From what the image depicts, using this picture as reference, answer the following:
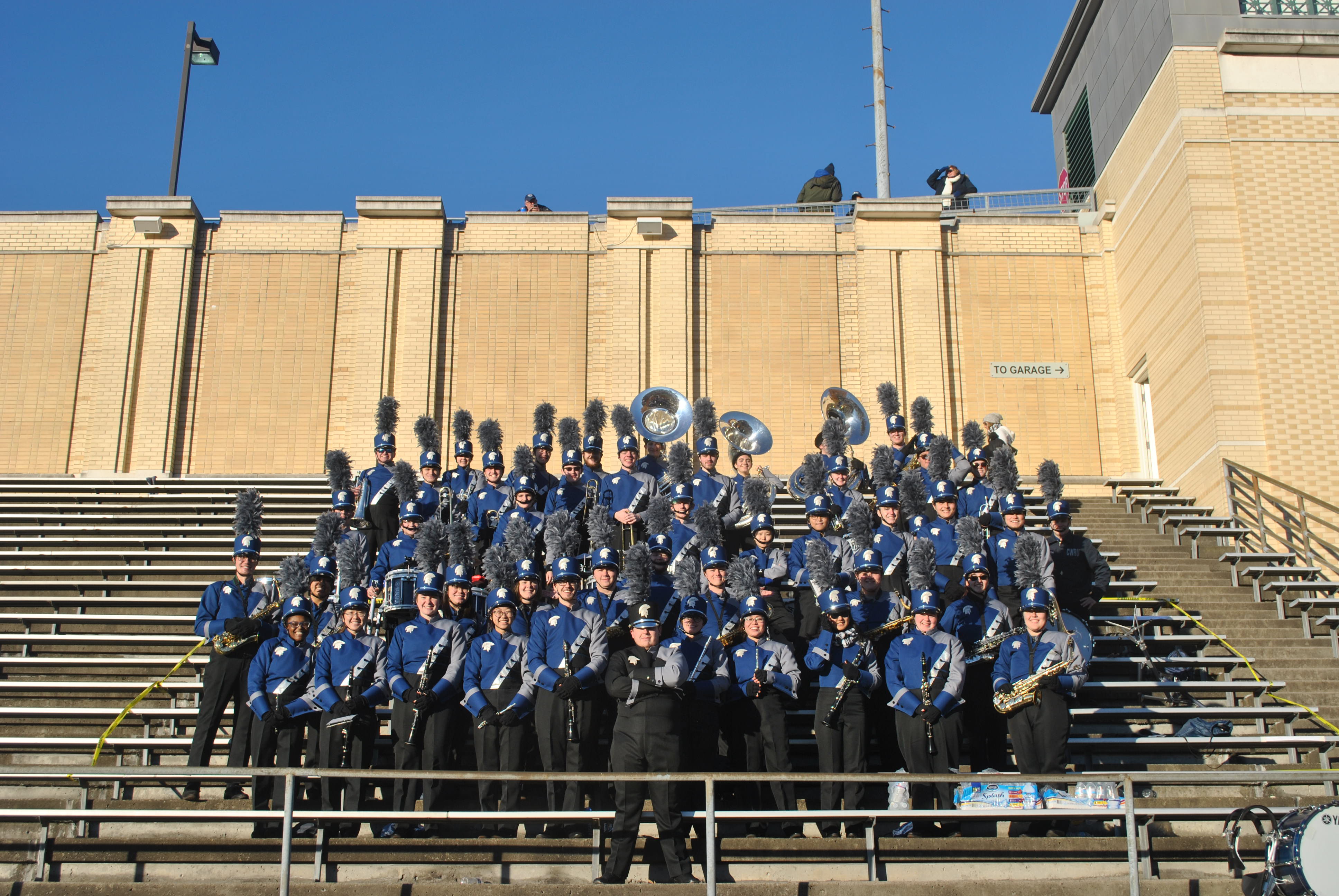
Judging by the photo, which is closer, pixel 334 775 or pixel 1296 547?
pixel 334 775

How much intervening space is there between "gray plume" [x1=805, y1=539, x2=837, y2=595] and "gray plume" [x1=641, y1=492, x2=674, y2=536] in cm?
129

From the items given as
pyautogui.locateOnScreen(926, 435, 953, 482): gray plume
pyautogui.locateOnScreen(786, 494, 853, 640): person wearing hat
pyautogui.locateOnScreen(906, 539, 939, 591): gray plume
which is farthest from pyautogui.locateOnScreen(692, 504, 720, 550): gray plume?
pyautogui.locateOnScreen(926, 435, 953, 482): gray plume

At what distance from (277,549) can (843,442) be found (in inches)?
248

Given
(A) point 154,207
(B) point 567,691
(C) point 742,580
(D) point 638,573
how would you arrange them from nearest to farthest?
(B) point 567,691 < (D) point 638,573 < (C) point 742,580 < (A) point 154,207

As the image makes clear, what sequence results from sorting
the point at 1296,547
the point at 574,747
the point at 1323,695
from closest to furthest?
the point at 574,747
the point at 1323,695
the point at 1296,547

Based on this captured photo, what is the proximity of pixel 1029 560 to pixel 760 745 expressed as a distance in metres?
2.88

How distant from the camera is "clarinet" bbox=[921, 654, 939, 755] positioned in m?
9.04

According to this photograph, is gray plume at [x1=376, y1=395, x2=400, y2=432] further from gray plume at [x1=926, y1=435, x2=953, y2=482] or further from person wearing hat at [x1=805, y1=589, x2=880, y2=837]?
person wearing hat at [x1=805, y1=589, x2=880, y2=837]

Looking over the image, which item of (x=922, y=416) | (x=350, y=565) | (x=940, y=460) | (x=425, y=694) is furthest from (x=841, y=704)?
(x=922, y=416)

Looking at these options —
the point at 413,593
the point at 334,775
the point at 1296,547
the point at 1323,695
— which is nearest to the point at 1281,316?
the point at 1296,547

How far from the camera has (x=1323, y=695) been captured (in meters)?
11.8

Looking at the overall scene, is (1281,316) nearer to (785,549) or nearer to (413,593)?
(785,549)

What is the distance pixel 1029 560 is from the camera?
1055 centimetres

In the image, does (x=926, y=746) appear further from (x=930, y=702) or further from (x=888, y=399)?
(x=888, y=399)
